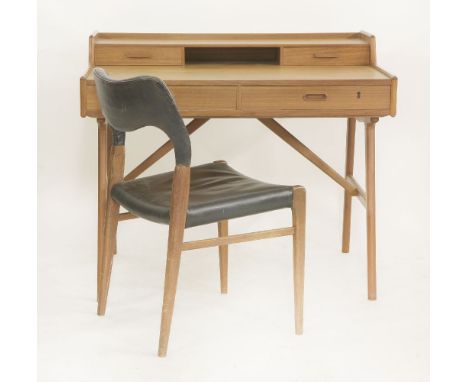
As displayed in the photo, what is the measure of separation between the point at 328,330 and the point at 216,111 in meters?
0.85

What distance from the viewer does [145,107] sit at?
3.40m

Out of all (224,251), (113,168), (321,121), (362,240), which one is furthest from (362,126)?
(113,168)

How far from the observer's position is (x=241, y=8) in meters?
4.75

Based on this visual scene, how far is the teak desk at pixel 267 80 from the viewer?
3.83 m

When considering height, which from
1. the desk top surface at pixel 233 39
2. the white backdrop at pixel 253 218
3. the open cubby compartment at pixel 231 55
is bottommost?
the white backdrop at pixel 253 218

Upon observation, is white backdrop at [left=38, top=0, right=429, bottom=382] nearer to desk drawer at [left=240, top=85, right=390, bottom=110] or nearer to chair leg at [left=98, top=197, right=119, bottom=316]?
chair leg at [left=98, top=197, right=119, bottom=316]

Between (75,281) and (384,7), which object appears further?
(384,7)

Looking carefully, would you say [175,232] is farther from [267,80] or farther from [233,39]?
[233,39]

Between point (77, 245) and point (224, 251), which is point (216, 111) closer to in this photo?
point (224, 251)

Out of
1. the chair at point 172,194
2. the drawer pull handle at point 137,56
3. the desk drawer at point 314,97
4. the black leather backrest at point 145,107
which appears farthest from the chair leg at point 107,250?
the drawer pull handle at point 137,56

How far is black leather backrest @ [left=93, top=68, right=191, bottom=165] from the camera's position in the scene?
132 inches

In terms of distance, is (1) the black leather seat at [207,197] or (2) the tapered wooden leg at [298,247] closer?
(1) the black leather seat at [207,197]

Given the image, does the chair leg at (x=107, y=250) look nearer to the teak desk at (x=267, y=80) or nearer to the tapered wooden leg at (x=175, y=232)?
the teak desk at (x=267, y=80)

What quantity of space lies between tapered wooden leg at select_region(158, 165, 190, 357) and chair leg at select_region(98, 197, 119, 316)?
15.4 inches
